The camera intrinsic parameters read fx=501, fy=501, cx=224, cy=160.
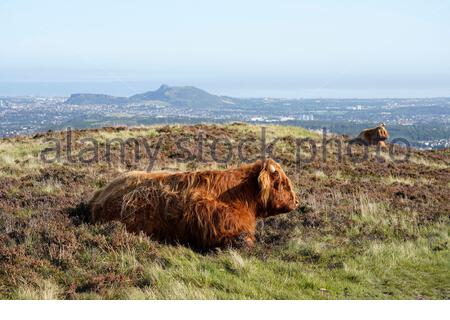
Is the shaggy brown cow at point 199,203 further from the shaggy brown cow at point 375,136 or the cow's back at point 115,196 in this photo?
the shaggy brown cow at point 375,136

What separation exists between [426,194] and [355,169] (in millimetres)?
5463

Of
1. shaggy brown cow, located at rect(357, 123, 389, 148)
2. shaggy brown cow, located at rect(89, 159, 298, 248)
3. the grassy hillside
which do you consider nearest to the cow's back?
shaggy brown cow, located at rect(89, 159, 298, 248)

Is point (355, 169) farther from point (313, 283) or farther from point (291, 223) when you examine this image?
point (313, 283)

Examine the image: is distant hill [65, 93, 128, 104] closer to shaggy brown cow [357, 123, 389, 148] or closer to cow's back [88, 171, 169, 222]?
shaggy brown cow [357, 123, 389, 148]

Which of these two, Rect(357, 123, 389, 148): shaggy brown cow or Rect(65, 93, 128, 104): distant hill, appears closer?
Rect(357, 123, 389, 148): shaggy brown cow

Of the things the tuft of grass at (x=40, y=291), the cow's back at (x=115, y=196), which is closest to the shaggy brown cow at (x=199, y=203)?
the cow's back at (x=115, y=196)

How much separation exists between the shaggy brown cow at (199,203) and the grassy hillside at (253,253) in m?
0.41

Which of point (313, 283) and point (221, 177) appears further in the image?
point (221, 177)

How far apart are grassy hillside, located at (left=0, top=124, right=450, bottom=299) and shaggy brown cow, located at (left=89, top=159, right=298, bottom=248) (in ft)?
1.34

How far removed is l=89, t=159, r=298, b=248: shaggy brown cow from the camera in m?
8.04

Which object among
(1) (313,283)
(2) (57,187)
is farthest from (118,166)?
(1) (313,283)

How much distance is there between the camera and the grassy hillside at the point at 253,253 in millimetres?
6141

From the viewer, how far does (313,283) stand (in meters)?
6.56

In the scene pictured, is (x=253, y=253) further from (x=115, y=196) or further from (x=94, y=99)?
(x=94, y=99)
